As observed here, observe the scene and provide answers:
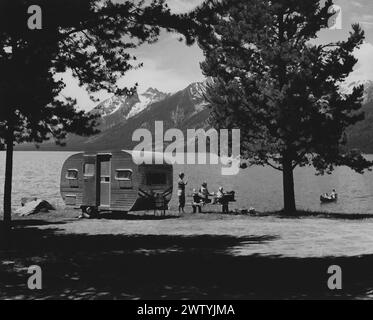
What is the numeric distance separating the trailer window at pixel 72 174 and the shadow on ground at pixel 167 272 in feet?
35.5

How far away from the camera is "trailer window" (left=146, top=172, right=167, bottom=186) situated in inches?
956

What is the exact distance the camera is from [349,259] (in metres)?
11.6

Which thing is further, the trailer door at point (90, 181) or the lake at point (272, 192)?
the lake at point (272, 192)

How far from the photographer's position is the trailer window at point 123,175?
2391 centimetres

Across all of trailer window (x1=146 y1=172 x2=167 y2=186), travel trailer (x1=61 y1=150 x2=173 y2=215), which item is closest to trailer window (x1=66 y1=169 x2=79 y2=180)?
travel trailer (x1=61 y1=150 x2=173 y2=215)

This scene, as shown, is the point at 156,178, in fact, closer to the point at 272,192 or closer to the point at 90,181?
the point at 90,181

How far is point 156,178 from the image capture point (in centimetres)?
2483

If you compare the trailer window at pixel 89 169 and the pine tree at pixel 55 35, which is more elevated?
the pine tree at pixel 55 35

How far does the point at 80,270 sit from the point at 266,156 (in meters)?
16.2

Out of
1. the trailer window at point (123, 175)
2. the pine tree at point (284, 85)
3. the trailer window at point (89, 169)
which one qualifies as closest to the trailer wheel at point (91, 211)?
the trailer window at point (89, 169)

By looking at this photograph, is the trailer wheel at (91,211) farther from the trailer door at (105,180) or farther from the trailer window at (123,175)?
the trailer window at (123,175)

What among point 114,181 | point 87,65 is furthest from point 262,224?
point 87,65

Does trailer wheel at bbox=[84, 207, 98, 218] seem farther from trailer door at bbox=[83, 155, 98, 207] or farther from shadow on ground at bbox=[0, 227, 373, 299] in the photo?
shadow on ground at bbox=[0, 227, 373, 299]

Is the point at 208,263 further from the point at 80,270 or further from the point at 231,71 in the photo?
the point at 231,71
